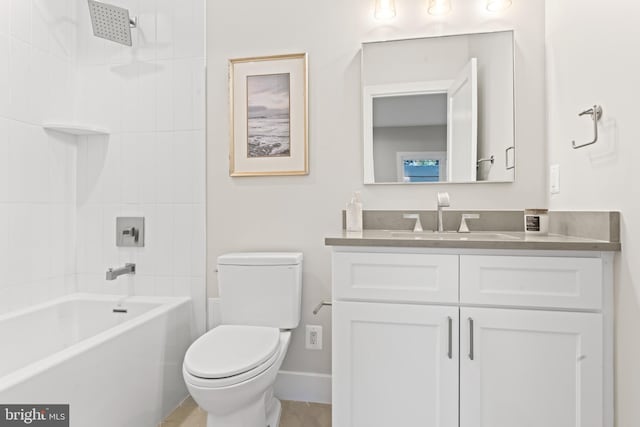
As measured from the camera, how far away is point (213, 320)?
1.97 metres

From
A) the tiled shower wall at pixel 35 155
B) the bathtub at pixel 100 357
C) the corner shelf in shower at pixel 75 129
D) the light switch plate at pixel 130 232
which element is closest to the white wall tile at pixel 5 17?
the tiled shower wall at pixel 35 155

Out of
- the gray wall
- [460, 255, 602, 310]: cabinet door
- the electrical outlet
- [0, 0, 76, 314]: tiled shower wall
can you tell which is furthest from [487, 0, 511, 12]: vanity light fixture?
[0, 0, 76, 314]: tiled shower wall

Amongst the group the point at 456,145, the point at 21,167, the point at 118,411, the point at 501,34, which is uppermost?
the point at 501,34

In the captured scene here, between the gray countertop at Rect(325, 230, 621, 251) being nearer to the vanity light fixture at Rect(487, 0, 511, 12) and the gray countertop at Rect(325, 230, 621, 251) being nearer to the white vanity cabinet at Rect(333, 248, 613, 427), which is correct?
the white vanity cabinet at Rect(333, 248, 613, 427)

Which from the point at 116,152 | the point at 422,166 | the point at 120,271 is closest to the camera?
the point at 422,166

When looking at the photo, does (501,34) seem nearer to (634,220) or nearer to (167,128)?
→ (634,220)

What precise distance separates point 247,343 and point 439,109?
1455mm

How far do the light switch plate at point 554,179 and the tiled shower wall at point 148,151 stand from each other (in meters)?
1.79

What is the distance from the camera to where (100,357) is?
4.40 feet

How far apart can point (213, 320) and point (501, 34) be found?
2133 mm

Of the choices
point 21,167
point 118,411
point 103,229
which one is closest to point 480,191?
point 118,411

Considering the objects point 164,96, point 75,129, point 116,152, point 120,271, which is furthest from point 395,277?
point 75,129

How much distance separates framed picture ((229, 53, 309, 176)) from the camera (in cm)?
190

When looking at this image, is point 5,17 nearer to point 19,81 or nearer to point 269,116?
point 19,81
